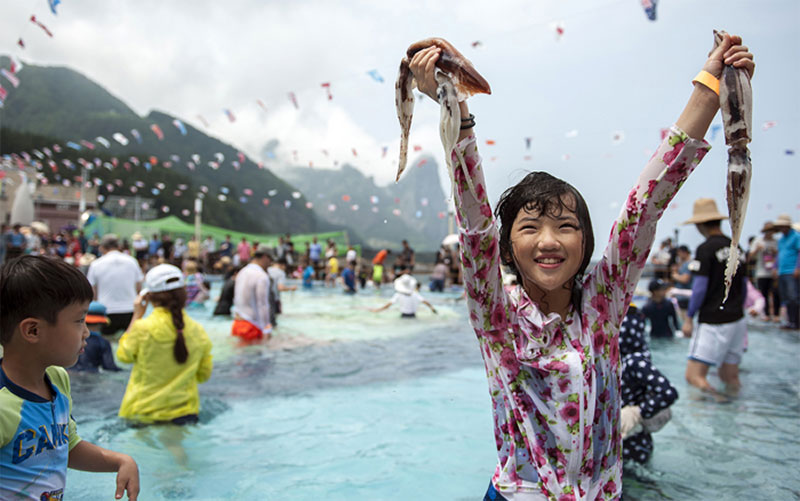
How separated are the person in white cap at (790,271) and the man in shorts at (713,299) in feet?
13.4

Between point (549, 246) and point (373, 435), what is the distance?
9.38ft

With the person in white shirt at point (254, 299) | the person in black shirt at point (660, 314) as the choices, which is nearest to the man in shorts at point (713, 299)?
the person in black shirt at point (660, 314)

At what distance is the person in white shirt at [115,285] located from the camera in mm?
6676

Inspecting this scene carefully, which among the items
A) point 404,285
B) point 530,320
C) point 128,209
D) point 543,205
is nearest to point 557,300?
point 530,320

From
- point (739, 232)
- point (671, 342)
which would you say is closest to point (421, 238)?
point (671, 342)

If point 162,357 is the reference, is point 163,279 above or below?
above

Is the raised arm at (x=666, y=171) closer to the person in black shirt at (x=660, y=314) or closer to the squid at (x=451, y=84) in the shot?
the squid at (x=451, y=84)

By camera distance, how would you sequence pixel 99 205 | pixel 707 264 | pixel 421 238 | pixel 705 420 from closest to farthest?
pixel 705 420, pixel 707 264, pixel 421 238, pixel 99 205

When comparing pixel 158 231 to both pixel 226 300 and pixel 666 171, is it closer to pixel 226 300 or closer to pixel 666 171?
pixel 226 300

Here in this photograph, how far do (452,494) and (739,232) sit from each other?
82.1 inches

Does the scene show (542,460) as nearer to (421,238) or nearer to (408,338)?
(408,338)

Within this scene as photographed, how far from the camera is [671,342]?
8.13m

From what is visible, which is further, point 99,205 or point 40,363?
point 99,205

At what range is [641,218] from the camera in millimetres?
1439
